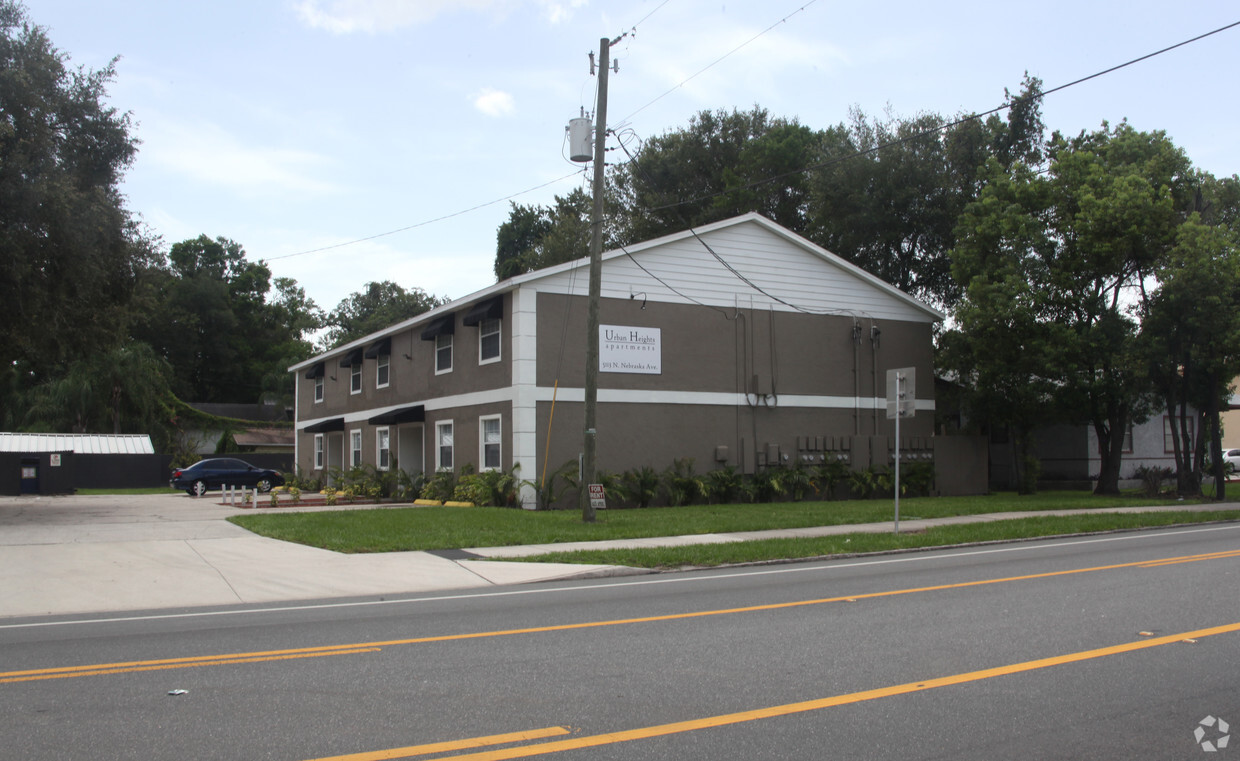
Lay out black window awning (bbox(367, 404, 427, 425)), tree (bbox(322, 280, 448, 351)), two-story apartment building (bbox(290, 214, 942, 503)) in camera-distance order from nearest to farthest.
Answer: two-story apartment building (bbox(290, 214, 942, 503))
black window awning (bbox(367, 404, 427, 425))
tree (bbox(322, 280, 448, 351))

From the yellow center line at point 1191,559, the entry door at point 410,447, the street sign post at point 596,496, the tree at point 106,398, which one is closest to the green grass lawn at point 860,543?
the yellow center line at point 1191,559

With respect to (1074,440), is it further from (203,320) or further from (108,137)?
(203,320)

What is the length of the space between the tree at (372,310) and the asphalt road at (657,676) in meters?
65.8

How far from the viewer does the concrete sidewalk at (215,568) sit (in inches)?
442

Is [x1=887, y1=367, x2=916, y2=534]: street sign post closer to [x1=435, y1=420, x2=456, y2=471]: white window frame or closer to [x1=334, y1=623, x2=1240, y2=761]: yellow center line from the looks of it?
[x1=334, y1=623, x2=1240, y2=761]: yellow center line

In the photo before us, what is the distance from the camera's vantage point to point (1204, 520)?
2017cm

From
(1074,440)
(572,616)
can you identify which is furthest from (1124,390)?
(572,616)

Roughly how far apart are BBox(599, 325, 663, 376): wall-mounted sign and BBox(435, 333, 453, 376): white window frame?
5425 mm

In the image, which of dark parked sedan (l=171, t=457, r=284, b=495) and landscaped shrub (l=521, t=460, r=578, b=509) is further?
dark parked sedan (l=171, t=457, r=284, b=495)

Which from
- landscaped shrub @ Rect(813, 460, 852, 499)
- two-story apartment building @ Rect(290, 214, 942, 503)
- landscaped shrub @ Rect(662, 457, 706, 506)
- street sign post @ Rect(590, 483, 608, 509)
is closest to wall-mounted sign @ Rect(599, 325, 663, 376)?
two-story apartment building @ Rect(290, 214, 942, 503)

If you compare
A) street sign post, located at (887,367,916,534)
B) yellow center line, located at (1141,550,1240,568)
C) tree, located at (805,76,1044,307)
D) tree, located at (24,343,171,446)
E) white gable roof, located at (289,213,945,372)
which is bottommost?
yellow center line, located at (1141,550,1240,568)

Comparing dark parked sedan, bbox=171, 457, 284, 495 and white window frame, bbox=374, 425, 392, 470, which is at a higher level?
white window frame, bbox=374, 425, 392, 470

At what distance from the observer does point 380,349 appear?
33.1 meters

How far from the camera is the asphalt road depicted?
516cm
